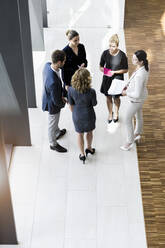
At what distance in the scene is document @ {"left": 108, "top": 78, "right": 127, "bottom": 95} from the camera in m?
5.85

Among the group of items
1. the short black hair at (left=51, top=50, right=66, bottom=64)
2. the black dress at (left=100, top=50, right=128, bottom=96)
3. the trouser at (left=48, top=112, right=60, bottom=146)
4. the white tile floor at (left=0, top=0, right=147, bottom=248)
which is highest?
the short black hair at (left=51, top=50, right=66, bottom=64)

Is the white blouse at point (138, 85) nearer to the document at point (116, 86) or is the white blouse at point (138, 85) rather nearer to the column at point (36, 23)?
the document at point (116, 86)

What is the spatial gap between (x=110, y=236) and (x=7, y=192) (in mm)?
1445

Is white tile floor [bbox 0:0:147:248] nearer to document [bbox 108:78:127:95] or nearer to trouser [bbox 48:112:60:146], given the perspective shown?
trouser [bbox 48:112:60:146]

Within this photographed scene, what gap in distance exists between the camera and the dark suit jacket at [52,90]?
17.1ft

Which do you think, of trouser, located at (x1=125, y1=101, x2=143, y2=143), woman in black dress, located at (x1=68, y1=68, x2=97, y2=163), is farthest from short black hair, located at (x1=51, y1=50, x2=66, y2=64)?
trouser, located at (x1=125, y1=101, x2=143, y2=143)

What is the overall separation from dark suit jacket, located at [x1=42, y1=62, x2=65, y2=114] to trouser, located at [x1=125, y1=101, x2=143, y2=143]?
0.91 metres

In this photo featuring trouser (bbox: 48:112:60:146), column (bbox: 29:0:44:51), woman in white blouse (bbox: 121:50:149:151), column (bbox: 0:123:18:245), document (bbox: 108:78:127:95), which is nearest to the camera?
column (bbox: 0:123:18:245)

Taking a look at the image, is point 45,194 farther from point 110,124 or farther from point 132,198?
point 110,124

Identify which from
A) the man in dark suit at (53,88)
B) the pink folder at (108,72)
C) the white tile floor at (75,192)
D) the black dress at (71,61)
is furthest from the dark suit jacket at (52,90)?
the pink folder at (108,72)

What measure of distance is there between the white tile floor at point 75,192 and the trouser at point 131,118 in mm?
263

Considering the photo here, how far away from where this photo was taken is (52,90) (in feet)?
17.3

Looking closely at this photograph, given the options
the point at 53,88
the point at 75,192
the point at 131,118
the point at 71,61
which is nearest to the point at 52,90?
the point at 53,88

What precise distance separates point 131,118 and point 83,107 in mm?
820
